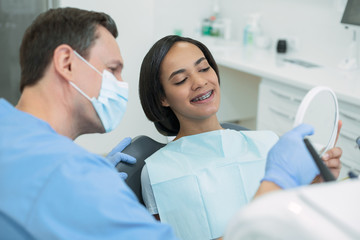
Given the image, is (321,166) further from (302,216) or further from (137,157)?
(137,157)

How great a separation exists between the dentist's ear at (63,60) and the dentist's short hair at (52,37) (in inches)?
0.5

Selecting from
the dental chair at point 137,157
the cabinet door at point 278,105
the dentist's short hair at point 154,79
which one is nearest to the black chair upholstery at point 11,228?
the dental chair at point 137,157

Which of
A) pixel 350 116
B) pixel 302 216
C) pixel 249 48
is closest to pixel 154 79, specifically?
pixel 350 116

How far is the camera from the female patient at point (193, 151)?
4.49 ft

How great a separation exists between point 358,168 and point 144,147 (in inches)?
39.8

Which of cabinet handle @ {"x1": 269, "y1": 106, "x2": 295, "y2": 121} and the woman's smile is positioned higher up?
the woman's smile

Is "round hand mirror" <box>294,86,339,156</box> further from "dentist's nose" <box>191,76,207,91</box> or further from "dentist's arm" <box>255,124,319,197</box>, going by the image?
"dentist's nose" <box>191,76,207,91</box>

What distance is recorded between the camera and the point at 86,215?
0.79 m

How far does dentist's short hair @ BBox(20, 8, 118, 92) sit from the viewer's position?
39.8 inches

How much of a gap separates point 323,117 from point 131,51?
1.99 m

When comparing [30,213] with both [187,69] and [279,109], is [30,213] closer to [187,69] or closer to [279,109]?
[187,69]

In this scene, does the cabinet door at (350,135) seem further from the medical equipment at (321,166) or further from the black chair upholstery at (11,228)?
the black chair upholstery at (11,228)

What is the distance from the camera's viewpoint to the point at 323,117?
4.02 ft

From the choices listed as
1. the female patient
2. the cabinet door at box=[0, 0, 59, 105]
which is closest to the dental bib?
the female patient
